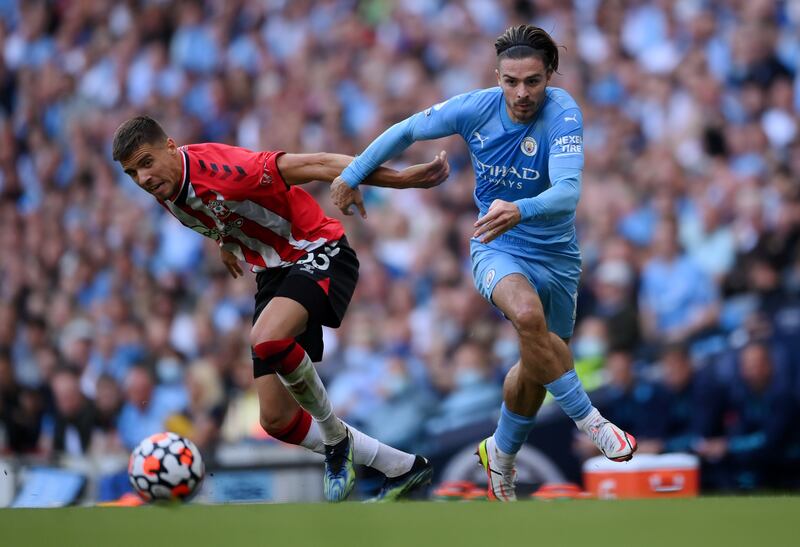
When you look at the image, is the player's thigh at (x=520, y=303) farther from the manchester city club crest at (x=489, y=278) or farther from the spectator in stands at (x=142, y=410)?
the spectator in stands at (x=142, y=410)

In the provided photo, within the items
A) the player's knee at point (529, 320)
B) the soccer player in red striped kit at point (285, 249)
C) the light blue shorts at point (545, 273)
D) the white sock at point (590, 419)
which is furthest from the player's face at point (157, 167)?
the white sock at point (590, 419)

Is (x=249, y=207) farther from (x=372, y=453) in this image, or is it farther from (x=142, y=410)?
(x=142, y=410)

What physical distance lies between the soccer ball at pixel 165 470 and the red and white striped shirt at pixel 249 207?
115 cm

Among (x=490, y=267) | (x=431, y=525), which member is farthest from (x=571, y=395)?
(x=431, y=525)

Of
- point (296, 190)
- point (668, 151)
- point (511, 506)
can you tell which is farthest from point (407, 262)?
point (511, 506)

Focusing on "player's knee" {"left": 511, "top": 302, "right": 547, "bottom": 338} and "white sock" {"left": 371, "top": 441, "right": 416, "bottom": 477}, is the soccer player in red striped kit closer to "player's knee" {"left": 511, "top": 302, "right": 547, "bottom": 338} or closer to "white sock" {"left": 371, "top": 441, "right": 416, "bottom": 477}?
"white sock" {"left": 371, "top": 441, "right": 416, "bottom": 477}

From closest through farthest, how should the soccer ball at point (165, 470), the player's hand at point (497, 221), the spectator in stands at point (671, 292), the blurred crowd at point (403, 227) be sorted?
the player's hand at point (497, 221) < the soccer ball at point (165, 470) < the blurred crowd at point (403, 227) < the spectator in stands at point (671, 292)

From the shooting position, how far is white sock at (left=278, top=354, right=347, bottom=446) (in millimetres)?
6285

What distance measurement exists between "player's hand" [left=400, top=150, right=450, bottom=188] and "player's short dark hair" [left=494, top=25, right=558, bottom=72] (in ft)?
2.00

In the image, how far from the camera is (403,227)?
38.2ft

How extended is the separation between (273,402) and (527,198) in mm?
1723

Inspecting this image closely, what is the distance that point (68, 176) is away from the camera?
14875 mm

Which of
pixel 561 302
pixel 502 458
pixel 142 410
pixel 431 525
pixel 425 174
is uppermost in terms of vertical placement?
pixel 425 174

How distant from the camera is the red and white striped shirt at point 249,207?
6434mm
